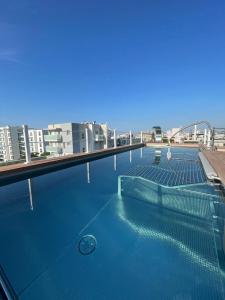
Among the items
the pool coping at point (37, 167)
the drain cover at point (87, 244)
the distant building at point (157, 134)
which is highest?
the distant building at point (157, 134)

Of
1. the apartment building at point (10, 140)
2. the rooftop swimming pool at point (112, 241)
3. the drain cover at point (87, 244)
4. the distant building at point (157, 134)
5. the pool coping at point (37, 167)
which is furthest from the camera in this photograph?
the distant building at point (157, 134)

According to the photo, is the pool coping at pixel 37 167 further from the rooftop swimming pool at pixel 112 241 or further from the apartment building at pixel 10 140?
the apartment building at pixel 10 140

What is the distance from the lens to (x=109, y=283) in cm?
190

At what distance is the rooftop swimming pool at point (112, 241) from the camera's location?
1.82m

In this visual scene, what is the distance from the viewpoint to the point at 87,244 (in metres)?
2.51

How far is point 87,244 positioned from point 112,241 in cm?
36

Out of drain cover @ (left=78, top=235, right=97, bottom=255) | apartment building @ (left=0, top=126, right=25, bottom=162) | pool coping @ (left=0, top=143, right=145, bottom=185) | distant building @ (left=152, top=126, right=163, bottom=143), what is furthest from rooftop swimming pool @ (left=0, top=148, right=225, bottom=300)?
distant building @ (left=152, top=126, right=163, bottom=143)

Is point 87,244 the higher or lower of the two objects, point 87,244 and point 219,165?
the lower

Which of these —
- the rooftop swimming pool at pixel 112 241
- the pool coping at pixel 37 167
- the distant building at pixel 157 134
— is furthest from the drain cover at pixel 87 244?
Answer: the distant building at pixel 157 134

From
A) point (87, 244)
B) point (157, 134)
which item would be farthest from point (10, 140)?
point (157, 134)

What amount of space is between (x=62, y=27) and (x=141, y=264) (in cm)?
665

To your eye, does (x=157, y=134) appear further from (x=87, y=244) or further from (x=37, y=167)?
(x=87, y=244)

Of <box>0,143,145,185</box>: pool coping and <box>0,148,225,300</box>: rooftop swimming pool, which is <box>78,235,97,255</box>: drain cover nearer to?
<box>0,148,225,300</box>: rooftop swimming pool

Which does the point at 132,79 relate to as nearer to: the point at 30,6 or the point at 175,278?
the point at 30,6
